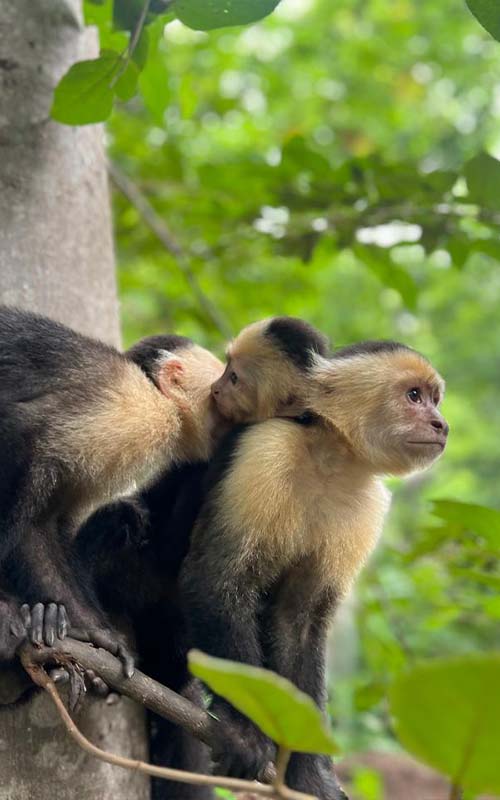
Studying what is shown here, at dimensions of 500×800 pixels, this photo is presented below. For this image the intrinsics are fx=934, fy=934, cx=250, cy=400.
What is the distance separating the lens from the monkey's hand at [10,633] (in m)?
1.86

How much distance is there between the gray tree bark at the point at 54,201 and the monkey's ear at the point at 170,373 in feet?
1.03

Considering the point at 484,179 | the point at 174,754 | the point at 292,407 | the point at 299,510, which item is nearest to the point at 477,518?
the point at 299,510

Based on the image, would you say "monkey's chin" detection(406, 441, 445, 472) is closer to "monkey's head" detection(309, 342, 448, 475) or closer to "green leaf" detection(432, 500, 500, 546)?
"monkey's head" detection(309, 342, 448, 475)

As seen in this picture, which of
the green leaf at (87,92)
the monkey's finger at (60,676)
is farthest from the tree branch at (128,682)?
the green leaf at (87,92)

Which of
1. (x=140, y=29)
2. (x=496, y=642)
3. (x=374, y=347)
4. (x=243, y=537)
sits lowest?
(x=496, y=642)

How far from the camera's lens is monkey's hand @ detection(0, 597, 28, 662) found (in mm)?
1861

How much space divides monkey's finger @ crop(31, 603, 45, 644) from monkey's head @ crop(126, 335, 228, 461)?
2.03 feet

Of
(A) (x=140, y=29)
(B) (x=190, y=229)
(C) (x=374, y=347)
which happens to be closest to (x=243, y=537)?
(C) (x=374, y=347)

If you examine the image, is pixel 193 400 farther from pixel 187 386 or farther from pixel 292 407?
pixel 292 407

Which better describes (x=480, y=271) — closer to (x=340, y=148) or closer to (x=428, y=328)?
(x=428, y=328)

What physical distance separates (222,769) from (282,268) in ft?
15.0

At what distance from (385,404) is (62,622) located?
1.03 meters

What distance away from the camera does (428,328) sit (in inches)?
436

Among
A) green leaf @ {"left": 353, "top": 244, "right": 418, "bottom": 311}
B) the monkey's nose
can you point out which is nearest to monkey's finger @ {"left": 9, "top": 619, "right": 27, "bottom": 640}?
the monkey's nose
